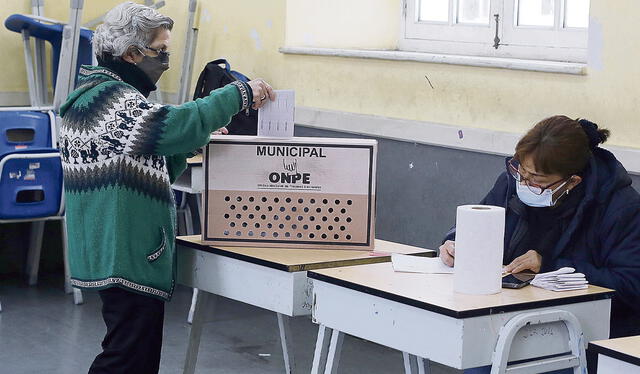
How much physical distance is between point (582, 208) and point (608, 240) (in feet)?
0.34

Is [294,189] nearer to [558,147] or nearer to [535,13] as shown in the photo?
[558,147]

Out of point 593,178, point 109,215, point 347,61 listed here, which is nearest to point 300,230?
point 109,215

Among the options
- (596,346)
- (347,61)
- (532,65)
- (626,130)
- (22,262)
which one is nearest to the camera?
(596,346)

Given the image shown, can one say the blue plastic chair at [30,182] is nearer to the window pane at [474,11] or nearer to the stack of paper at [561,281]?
the window pane at [474,11]

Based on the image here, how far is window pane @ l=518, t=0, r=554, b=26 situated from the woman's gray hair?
1.76 meters

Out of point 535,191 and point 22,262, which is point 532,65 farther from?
point 22,262

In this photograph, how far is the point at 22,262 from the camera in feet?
19.9

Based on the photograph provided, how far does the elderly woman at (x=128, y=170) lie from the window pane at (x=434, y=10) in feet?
5.95

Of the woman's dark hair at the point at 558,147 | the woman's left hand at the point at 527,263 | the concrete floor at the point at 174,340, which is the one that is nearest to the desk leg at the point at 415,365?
the woman's left hand at the point at 527,263

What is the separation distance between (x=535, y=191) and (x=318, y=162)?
0.64 metres

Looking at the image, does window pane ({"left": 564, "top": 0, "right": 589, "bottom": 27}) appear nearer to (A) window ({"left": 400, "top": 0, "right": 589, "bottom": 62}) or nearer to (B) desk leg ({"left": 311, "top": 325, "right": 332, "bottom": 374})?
(A) window ({"left": 400, "top": 0, "right": 589, "bottom": 62})

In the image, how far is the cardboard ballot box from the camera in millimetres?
3152

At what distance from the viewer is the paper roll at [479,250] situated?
8.30 feet

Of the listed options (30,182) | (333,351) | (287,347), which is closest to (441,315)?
(333,351)
